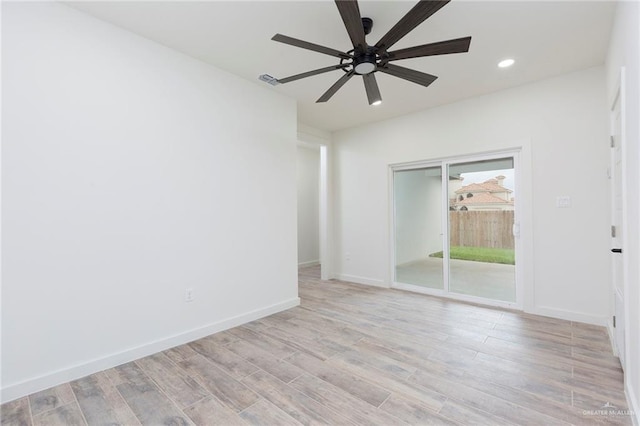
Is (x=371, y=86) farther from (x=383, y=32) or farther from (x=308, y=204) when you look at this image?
(x=308, y=204)

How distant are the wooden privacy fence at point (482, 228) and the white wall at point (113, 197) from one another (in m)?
2.82

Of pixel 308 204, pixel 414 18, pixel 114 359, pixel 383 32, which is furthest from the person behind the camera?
pixel 308 204

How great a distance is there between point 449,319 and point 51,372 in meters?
3.66

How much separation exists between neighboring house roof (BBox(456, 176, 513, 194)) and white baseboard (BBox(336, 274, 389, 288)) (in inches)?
75.2

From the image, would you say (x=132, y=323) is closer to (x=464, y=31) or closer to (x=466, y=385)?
(x=466, y=385)

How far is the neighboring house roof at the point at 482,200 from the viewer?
12.5 ft

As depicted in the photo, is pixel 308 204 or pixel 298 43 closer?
pixel 298 43

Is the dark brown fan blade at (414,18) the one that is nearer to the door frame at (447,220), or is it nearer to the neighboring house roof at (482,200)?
the door frame at (447,220)

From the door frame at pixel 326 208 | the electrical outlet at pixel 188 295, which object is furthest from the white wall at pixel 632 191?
the door frame at pixel 326 208

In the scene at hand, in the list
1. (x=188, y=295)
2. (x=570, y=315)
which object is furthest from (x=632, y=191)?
(x=188, y=295)

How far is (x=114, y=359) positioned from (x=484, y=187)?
15.0ft

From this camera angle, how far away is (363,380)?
82.9 inches

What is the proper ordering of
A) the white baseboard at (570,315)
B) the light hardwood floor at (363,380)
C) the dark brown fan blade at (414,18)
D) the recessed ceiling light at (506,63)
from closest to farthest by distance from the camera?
the dark brown fan blade at (414,18)
the light hardwood floor at (363,380)
the recessed ceiling light at (506,63)
the white baseboard at (570,315)

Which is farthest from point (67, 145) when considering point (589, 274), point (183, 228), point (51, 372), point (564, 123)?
point (589, 274)
